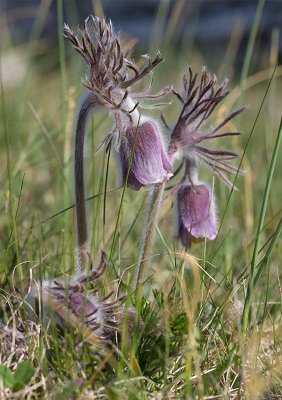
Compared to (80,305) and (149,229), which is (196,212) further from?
(80,305)

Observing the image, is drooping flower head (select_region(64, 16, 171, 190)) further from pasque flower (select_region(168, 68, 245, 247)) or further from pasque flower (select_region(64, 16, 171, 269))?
pasque flower (select_region(168, 68, 245, 247))

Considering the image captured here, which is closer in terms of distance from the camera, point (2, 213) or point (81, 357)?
point (81, 357)

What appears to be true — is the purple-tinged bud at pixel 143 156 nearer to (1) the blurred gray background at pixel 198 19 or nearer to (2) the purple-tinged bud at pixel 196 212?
(2) the purple-tinged bud at pixel 196 212

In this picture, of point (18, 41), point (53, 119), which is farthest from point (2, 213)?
point (18, 41)

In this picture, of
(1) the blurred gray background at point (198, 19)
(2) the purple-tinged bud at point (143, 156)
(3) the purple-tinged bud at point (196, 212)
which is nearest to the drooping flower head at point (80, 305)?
(2) the purple-tinged bud at point (143, 156)

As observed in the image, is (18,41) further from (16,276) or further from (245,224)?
(16,276)

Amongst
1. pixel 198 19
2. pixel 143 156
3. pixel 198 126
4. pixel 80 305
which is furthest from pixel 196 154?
pixel 198 19

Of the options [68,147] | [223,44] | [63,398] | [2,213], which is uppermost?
[223,44]

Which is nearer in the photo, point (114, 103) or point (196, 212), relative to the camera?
point (114, 103)
